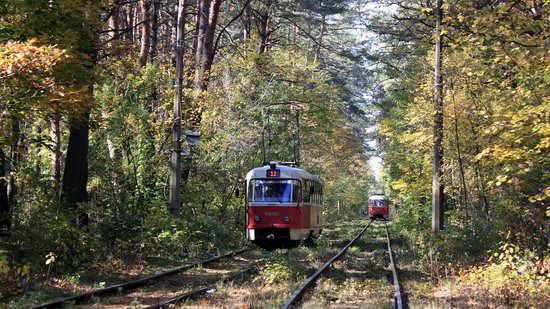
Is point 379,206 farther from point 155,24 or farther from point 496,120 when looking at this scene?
point 496,120

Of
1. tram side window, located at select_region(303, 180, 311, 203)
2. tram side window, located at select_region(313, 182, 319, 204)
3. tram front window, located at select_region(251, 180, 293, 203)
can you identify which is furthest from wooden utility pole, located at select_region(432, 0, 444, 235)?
tram front window, located at select_region(251, 180, 293, 203)

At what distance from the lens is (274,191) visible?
1809 cm

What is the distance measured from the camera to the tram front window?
18000 millimetres

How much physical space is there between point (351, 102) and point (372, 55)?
886cm

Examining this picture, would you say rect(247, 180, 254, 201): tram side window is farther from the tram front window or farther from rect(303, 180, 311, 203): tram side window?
rect(303, 180, 311, 203): tram side window

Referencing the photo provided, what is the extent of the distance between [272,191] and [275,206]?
1.75 feet

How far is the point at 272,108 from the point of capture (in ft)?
85.8

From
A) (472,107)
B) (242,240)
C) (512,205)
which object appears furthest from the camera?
(242,240)

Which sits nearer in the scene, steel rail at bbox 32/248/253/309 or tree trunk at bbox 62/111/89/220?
steel rail at bbox 32/248/253/309

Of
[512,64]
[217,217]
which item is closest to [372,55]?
[217,217]

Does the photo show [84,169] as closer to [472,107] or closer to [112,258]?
[112,258]

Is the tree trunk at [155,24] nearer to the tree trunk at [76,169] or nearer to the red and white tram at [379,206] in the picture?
the tree trunk at [76,169]

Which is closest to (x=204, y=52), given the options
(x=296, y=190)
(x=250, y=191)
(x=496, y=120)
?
(x=250, y=191)

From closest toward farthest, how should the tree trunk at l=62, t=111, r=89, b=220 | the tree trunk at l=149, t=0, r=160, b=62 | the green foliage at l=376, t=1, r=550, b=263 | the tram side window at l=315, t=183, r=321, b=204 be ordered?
the green foliage at l=376, t=1, r=550, b=263, the tree trunk at l=62, t=111, r=89, b=220, the tram side window at l=315, t=183, r=321, b=204, the tree trunk at l=149, t=0, r=160, b=62
